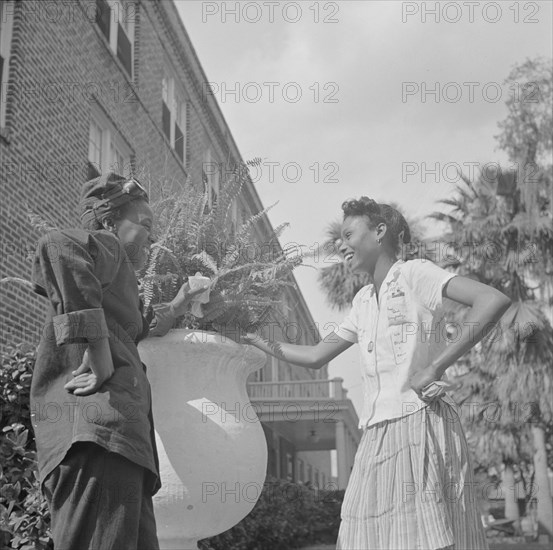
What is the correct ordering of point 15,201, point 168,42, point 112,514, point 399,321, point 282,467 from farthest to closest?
point 282,467 → point 168,42 → point 15,201 → point 399,321 → point 112,514

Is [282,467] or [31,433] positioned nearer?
[31,433]

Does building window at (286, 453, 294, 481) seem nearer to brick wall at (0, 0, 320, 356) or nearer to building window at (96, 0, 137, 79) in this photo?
brick wall at (0, 0, 320, 356)

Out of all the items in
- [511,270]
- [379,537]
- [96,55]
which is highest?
[96,55]

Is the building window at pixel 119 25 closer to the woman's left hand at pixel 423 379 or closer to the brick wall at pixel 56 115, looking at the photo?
the brick wall at pixel 56 115

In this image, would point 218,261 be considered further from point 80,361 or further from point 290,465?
point 290,465

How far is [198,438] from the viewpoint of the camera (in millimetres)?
2930

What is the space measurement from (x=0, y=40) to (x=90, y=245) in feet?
24.7

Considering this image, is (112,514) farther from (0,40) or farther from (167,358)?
(0,40)

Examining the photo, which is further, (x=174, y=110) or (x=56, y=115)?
(x=174, y=110)

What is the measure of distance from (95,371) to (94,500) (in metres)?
0.32

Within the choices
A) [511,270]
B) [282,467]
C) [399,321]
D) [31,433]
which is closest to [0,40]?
[31,433]

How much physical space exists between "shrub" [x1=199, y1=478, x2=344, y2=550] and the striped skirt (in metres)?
5.47

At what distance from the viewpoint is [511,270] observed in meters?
16.8

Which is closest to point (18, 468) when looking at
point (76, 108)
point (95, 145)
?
point (76, 108)
